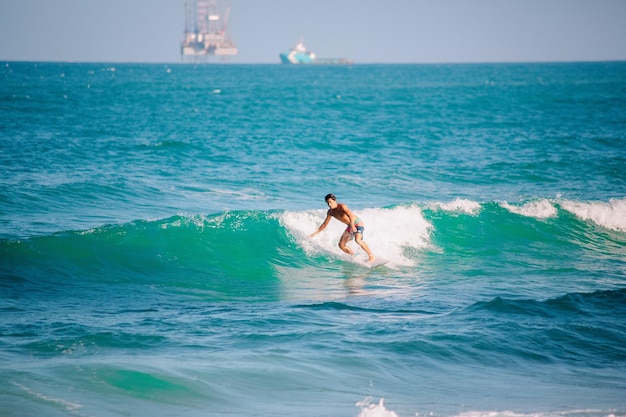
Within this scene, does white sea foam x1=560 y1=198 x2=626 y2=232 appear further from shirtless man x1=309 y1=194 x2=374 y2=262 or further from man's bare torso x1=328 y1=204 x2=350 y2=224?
man's bare torso x1=328 y1=204 x2=350 y2=224

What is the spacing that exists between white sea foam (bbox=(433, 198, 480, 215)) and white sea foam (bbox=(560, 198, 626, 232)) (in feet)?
8.05

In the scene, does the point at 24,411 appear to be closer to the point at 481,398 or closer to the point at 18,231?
the point at 481,398

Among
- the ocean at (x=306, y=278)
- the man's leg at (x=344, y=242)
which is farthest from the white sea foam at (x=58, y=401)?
the man's leg at (x=344, y=242)

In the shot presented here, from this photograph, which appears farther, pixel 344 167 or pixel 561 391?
pixel 344 167

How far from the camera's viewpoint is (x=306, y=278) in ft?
45.6

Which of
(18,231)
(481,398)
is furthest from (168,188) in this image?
(481,398)


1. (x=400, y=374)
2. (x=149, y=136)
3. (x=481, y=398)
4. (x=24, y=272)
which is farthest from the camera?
(x=149, y=136)

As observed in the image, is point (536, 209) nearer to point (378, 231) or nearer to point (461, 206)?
point (461, 206)

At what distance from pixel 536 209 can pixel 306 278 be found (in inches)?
311

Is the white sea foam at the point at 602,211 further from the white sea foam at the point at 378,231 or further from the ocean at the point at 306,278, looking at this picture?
the white sea foam at the point at 378,231

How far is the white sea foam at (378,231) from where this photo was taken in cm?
1595

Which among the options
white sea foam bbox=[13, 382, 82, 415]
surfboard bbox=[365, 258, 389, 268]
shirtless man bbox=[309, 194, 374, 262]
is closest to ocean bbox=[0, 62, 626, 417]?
white sea foam bbox=[13, 382, 82, 415]

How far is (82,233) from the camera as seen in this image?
15.1m

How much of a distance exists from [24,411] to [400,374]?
4146mm
